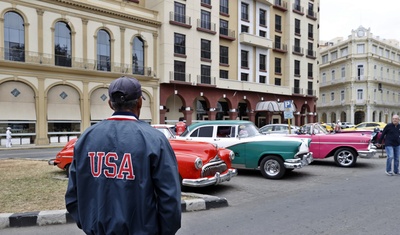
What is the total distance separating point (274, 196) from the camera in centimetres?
694

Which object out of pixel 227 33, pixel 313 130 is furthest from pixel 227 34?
pixel 313 130

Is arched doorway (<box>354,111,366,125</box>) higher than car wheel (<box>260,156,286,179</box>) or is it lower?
higher

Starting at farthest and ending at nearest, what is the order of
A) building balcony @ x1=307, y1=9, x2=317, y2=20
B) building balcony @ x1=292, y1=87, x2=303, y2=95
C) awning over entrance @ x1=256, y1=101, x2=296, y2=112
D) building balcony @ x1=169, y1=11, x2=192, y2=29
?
building balcony @ x1=307, y1=9, x2=317, y2=20
building balcony @ x1=292, y1=87, x2=303, y2=95
awning over entrance @ x1=256, y1=101, x2=296, y2=112
building balcony @ x1=169, y1=11, x2=192, y2=29

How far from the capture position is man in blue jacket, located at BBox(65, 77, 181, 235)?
1928 millimetres

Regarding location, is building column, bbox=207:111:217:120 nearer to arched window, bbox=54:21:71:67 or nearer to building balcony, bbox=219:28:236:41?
building balcony, bbox=219:28:236:41

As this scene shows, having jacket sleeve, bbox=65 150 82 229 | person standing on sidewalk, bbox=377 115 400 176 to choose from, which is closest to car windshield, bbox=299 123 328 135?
person standing on sidewalk, bbox=377 115 400 176

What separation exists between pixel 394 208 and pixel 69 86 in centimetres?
2417

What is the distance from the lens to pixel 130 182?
1938 millimetres

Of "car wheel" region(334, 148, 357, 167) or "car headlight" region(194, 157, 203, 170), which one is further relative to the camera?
"car wheel" region(334, 148, 357, 167)

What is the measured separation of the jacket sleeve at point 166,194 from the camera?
1932 millimetres

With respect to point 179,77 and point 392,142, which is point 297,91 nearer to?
point 179,77

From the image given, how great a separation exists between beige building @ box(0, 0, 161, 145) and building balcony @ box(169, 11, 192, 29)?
1623mm

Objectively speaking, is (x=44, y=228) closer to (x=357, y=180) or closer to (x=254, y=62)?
(x=357, y=180)

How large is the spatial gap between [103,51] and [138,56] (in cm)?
340
